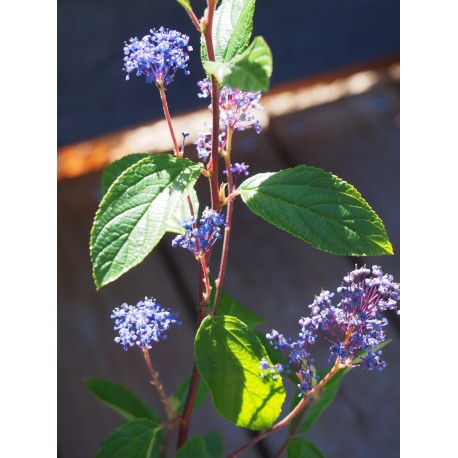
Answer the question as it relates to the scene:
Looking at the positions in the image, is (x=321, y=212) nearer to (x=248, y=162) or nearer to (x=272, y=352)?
(x=272, y=352)

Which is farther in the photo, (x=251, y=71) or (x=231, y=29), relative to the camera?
(x=231, y=29)

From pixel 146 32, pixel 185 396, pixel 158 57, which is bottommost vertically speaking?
pixel 185 396

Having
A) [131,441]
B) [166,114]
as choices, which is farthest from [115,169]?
[131,441]

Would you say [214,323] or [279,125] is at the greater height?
[279,125]

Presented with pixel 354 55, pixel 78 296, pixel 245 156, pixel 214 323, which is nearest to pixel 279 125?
pixel 245 156

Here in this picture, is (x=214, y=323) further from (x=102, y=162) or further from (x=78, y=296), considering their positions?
(x=102, y=162)

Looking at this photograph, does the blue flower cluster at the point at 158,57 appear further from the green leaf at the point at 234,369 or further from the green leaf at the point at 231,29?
the green leaf at the point at 234,369
